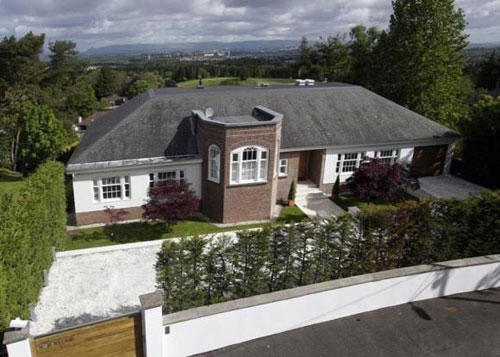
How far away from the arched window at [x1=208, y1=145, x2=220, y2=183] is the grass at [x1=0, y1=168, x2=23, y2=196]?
15743 millimetres

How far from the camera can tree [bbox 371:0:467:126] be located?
2761 cm

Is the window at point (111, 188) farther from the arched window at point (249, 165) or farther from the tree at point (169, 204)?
the arched window at point (249, 165)

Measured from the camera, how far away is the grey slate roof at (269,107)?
19.2 metres

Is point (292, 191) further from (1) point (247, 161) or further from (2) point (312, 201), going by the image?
(1) point (247, 161)

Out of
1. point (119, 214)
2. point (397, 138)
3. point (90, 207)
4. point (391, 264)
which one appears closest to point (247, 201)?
point (119, 214)

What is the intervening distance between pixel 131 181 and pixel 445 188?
1863 centimetres

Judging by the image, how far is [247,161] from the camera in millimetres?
18234

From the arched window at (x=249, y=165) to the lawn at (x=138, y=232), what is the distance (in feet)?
7.78

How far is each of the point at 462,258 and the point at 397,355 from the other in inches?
192

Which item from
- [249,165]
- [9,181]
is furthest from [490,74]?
[9,181]

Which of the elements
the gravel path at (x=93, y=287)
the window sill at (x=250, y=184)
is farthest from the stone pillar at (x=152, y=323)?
the window sill at (x=250, y=184)

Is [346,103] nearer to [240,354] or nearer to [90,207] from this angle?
[90,207]

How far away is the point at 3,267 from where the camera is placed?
28.0ft

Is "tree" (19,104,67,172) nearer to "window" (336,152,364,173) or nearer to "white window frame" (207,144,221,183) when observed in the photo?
"white window frame" (207,144,221,183)
